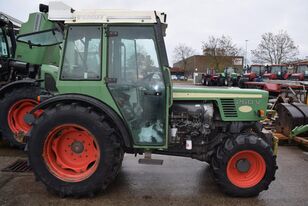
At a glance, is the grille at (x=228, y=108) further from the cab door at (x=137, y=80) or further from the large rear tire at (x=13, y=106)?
the large rear tire at (x=13, y=106)

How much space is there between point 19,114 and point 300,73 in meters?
22.2

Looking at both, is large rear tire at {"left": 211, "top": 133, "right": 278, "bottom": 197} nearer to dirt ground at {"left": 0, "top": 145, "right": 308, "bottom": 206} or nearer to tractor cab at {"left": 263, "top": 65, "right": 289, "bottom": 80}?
dirt ground at {"left": 0, "top": 145, "right": 308, "bottom": 206}

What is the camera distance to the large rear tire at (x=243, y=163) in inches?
162

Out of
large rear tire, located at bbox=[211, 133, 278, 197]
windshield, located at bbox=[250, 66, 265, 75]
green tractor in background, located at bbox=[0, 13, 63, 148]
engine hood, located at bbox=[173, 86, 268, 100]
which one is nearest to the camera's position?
large rear tire, located at bbox=[211, 133, 278, 197]

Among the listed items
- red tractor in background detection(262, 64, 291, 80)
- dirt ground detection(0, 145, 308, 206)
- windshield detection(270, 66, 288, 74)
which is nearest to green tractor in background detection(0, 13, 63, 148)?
dirt ground detection(0, 145, 308, 206)

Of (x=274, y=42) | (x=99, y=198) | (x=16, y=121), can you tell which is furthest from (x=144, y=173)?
(x=274, y=42)

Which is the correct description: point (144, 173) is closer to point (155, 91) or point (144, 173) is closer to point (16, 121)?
point (155, 91)

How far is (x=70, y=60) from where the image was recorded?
4094mm

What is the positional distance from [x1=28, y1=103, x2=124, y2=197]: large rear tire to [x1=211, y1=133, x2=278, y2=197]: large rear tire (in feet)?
4.22

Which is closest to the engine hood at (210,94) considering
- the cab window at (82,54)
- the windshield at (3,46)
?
the cab window at (82,54)

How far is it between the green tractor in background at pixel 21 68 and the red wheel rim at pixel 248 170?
3.01 metres

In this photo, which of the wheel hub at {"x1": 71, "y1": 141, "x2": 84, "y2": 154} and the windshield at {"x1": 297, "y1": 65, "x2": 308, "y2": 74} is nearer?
the wheel hub at {"x1": 71, "y1": 141, "x2": 84, "y2": 154}

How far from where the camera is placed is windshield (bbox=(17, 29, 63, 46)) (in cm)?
475

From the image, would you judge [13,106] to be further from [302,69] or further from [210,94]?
[302,69]
